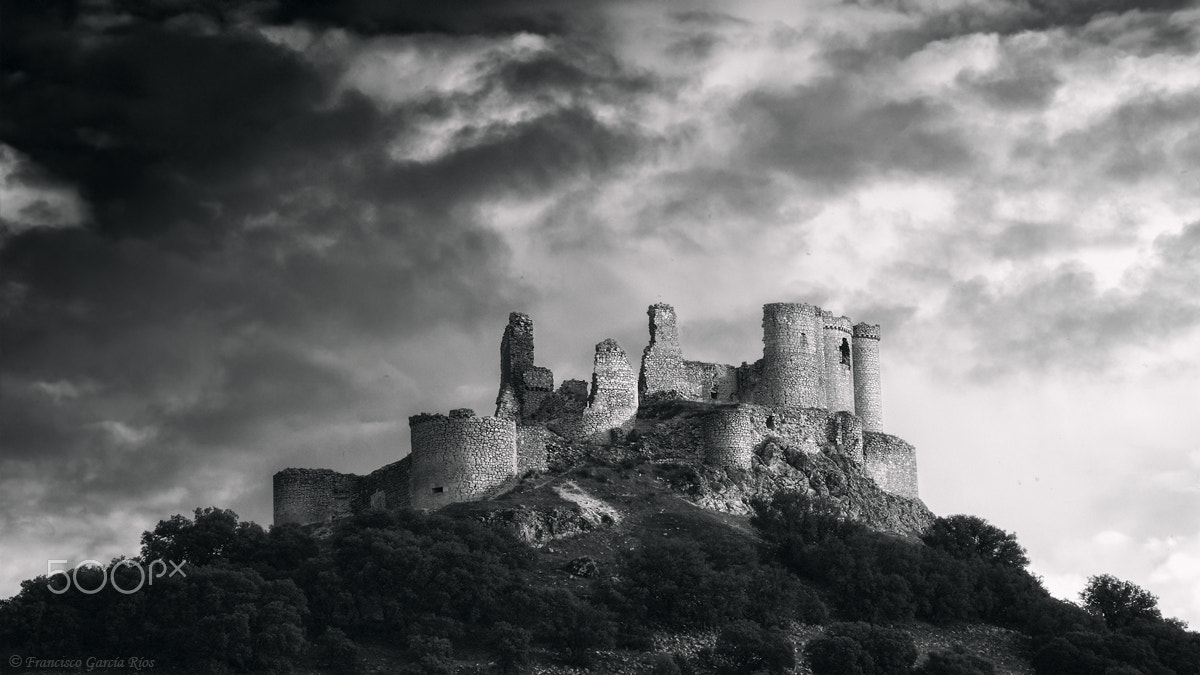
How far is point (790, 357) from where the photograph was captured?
101750mm

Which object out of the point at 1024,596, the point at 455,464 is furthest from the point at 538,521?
the point at 1024,596

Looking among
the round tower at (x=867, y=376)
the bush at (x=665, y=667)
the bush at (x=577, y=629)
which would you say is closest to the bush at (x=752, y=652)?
the bush at (x=665, y=667)

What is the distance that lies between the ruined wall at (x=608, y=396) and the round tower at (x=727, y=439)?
3.59m

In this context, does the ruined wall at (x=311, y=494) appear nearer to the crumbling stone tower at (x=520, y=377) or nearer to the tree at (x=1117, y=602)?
the crumbling stone tower at (x=520, y=377)

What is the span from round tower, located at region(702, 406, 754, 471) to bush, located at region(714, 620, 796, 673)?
43.2 feet

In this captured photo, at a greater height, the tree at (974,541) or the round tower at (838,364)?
the round tower at (838,364)

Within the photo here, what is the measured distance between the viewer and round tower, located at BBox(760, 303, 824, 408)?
101 m

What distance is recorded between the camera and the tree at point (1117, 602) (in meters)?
98.1

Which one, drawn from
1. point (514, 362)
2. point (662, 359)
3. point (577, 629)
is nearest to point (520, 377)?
point (514, 362)

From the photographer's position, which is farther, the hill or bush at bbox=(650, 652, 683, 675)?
bush at bbox=(650, 652, 683, 675)

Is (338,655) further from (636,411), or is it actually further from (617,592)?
(636,411)

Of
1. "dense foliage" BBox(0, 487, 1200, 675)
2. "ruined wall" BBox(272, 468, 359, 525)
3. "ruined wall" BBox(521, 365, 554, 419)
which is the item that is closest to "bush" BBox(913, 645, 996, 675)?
"dense foliage" BBox(0, 487, 1200, 675)

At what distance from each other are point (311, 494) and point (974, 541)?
31.0 metres

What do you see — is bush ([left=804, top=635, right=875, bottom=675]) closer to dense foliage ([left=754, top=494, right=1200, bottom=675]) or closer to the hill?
the hill
